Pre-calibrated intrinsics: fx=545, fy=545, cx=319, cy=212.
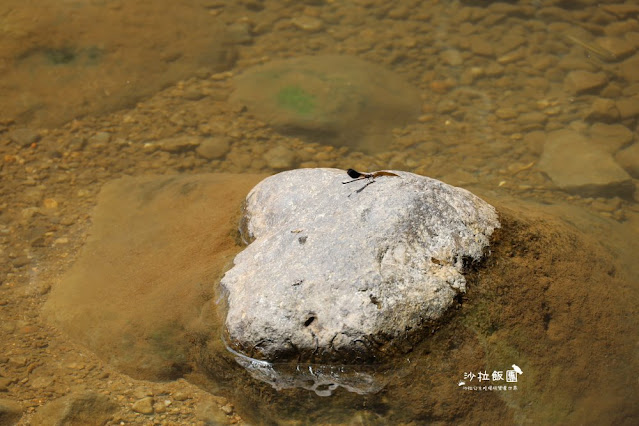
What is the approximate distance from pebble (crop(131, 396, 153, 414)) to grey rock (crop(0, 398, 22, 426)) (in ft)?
1.96

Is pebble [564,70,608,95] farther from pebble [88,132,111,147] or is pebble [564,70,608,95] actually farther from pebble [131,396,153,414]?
pebble [131,396,153,414]

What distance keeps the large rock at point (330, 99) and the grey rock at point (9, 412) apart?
3.21 meters

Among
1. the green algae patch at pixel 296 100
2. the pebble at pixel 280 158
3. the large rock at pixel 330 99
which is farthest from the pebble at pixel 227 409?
the green algae patch at pixel 296 100

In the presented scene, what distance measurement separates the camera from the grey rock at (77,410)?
2.85m

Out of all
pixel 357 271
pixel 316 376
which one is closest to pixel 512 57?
pixel 357 271

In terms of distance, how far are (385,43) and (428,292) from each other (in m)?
4.73

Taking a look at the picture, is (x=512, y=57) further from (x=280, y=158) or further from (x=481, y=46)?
(x=280, y=158)

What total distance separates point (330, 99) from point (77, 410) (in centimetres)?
366

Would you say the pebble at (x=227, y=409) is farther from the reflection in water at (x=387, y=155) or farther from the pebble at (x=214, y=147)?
the pebble at (x=214, y=147)

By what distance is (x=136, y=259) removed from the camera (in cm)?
356

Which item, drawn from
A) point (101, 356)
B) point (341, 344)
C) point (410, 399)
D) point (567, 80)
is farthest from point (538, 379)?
point (567, 80)

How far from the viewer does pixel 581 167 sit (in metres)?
5.00

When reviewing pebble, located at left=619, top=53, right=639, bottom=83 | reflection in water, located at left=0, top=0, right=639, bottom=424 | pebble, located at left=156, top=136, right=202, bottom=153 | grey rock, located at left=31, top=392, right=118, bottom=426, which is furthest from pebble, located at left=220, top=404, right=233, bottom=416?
pebble, located at left=619, top=53, right=639, bottom=83

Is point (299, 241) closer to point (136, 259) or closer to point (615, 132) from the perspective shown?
point (136, 259)
